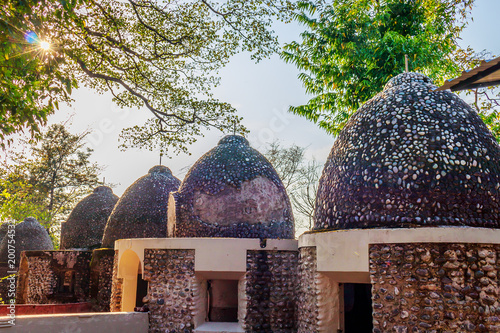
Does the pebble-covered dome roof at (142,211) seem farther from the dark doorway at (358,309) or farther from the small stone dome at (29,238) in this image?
the small stone dome at (29,238)

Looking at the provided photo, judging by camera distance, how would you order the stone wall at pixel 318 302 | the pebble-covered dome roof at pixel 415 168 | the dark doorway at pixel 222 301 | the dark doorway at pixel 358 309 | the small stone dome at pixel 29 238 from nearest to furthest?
the pebble-covered dome roof at pixel 415 168
the stone wall at pixel 318 302
the dark doorway at pixel 358 309
the dark doorway at pixel 222 301
the small stone dome at pixel 29 238

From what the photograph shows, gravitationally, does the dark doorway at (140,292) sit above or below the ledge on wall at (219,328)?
above

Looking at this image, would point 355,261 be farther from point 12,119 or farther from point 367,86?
point 367,86

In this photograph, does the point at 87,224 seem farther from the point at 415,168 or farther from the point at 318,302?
the point at 415,168

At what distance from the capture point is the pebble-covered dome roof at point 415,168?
5953mm

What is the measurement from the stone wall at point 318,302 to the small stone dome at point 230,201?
100 inches

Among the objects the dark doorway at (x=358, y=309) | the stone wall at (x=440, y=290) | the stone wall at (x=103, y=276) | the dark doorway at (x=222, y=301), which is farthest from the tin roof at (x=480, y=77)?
the stone wall at (x=103, y=276)

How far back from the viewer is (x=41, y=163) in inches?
908

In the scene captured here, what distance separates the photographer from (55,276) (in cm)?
1516

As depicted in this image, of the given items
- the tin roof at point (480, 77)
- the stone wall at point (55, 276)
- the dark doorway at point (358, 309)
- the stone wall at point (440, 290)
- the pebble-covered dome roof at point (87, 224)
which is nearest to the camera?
the tin roof at point (480, 77)

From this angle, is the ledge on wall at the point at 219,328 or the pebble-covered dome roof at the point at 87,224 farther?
the pebble-covered dome roof at the point at 87,224

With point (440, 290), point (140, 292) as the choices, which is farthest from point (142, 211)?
point (440, 290)

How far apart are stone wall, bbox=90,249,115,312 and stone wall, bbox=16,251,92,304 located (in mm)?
1107

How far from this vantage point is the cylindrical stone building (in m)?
5.41
